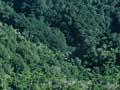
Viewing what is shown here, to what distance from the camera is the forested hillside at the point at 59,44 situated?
57.1m

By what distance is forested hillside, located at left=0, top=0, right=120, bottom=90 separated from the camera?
187 feet

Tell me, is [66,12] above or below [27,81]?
above

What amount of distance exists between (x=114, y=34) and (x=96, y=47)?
2.37 m

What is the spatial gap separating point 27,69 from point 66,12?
39.6 ft

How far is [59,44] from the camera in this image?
214 feet

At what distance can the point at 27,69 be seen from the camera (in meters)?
59.8

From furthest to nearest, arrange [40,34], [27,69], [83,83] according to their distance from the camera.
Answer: [40,34]
[27,69]
[83,83]

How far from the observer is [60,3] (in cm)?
7062

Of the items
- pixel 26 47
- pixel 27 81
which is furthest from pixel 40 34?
pixel 27 81

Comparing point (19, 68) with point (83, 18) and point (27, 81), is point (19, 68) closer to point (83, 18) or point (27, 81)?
point (27, 81)

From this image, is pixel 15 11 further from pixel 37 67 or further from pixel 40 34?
pixel 37 67

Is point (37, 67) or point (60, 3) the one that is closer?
point (37, 67)

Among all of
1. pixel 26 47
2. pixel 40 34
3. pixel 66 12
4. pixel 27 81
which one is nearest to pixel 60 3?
pixel 66 12

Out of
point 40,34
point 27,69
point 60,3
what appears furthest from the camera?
point 60,3
